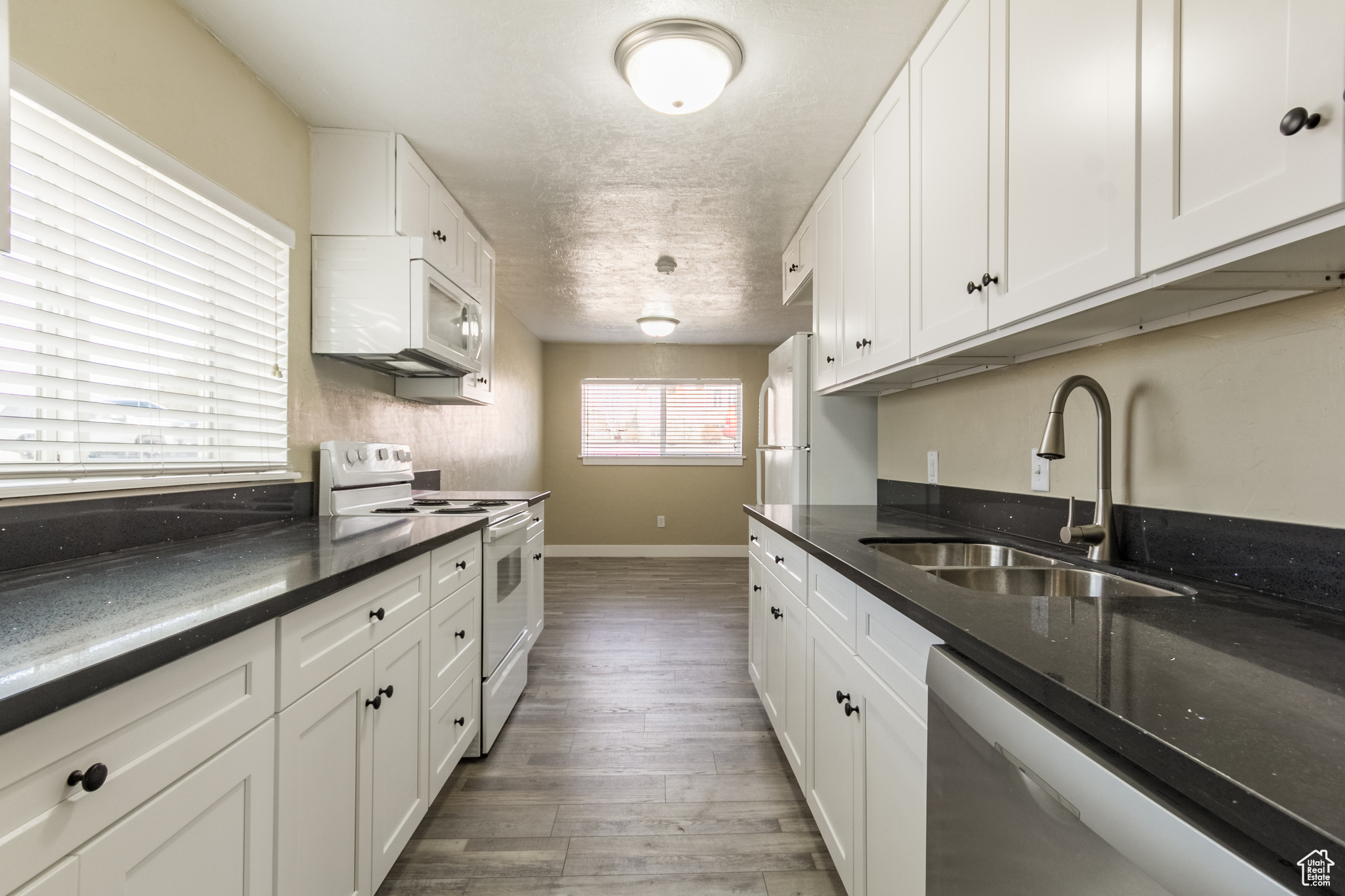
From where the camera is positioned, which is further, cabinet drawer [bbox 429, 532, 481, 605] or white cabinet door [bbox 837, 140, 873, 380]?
white cabinet door [bbox 837, 140, 873, 380]

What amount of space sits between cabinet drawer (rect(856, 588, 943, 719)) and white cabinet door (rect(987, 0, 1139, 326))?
26.3 inches

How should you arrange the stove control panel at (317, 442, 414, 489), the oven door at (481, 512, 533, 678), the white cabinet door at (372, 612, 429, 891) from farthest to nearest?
the oven door at (481, 512, 533, 678), the stove control panel at (317, 442, 414, 489), the white cabinet door at (372, 612, 429, 891)

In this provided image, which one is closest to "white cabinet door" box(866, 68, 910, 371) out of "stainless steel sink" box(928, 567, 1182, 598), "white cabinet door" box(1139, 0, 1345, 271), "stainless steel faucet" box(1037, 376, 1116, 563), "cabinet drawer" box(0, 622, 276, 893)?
"stainless steel faucet" box(1037, 376, 1116, 563)

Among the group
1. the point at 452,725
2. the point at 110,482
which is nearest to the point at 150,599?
the point at 110,482

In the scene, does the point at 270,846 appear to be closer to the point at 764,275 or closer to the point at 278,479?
the point at 278,479

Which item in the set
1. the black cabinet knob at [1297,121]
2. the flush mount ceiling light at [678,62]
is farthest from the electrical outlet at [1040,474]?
the flush mount ceiling light at [678,62]

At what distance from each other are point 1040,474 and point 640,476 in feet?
16.5

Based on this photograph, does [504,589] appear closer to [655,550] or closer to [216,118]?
[216,118]

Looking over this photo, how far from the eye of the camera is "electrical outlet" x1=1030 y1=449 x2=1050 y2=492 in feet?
5.29

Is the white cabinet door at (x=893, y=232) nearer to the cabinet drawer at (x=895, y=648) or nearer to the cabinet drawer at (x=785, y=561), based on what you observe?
the cabinet drawer at (x=785, y=561)

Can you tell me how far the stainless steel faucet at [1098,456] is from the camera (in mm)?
1276

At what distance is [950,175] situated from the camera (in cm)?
150

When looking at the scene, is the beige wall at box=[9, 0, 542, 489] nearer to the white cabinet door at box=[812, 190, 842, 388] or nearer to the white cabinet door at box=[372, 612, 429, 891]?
the white cabinet door at box=[372, 612, 429, 891]

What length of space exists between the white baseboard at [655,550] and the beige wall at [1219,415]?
4.77 m
